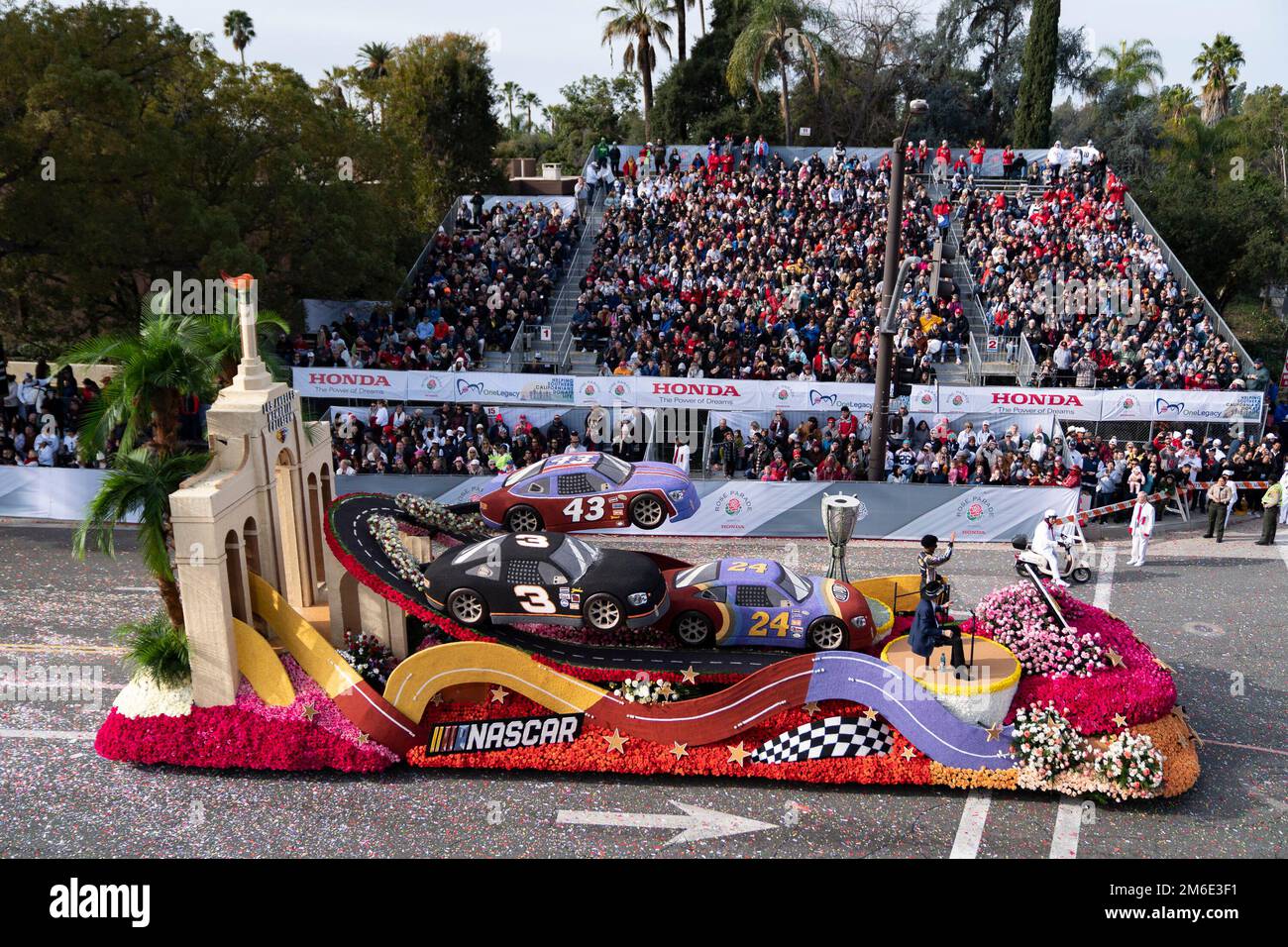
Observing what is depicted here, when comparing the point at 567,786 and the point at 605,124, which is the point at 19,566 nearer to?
the point at 567,786

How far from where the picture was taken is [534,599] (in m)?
14.0

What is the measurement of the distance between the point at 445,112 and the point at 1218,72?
4602 centimetres

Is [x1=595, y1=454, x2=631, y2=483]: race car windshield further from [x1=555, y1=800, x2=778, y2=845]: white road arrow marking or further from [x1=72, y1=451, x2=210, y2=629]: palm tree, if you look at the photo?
[x1=72, y1=451, x2=210, y2=629]: palm tree

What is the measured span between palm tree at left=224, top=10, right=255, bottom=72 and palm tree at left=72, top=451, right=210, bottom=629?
5521 cm

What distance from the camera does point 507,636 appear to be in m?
14.0

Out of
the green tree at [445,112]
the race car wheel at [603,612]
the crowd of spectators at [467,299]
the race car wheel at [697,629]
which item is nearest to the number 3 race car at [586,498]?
the race car wheel at [697,629]

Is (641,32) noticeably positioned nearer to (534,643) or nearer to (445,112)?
(445,112)

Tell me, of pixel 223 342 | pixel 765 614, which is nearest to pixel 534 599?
pixel 765 614

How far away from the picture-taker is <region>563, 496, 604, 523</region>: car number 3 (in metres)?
16.8

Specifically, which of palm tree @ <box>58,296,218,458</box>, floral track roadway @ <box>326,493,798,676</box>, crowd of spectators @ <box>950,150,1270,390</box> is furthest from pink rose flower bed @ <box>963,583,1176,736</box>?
crowd of spectators @ <box>950,150,1270,390</box>

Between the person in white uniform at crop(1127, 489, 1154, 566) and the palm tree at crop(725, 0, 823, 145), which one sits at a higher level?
the palm tree at crop(725, 0, 823, 145)

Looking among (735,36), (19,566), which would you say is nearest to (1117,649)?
(19,566)

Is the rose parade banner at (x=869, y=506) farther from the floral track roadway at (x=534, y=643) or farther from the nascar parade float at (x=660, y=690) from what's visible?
the floral track roadway at (x=534, y=643)

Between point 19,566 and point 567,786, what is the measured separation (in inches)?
536
